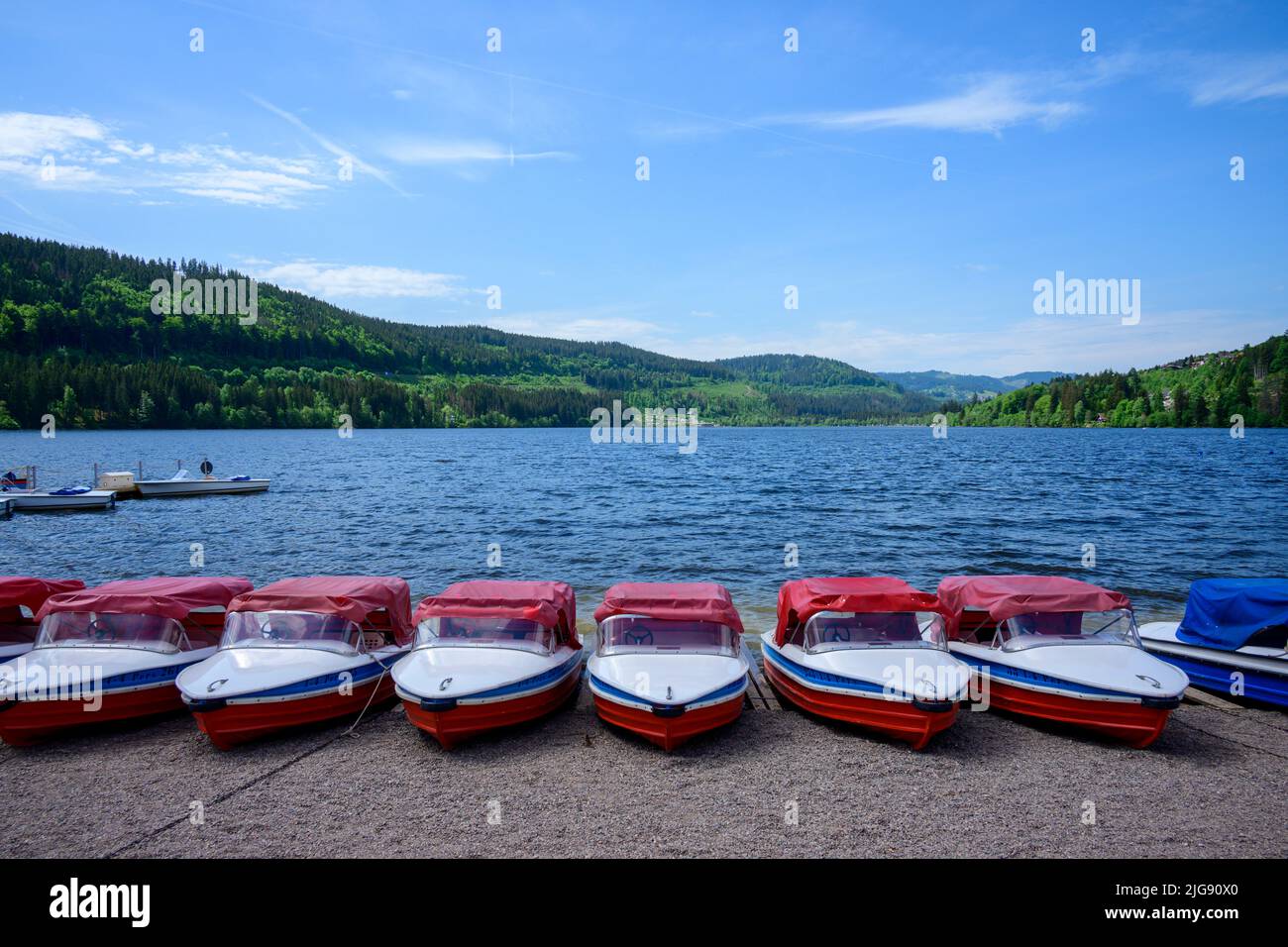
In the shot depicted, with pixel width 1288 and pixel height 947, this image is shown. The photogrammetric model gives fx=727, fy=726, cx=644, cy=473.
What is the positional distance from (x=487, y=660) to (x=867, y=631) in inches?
292

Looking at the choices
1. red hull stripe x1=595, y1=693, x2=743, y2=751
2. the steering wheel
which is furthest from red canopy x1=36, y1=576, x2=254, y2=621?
red hull stripe x1=595, y1=693, x2=743, y2=751

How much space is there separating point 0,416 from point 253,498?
137 meters

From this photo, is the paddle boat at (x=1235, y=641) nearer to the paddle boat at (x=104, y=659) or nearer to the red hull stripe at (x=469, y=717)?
the red hull stripe at (x=469, y=717)

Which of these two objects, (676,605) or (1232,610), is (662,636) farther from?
(1232,610)

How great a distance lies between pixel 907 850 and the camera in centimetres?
957

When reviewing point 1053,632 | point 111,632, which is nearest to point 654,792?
point 1053,632

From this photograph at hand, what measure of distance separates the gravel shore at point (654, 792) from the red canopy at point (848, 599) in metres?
2.15

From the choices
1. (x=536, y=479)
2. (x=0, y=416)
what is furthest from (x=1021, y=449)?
(x=0, y=416)

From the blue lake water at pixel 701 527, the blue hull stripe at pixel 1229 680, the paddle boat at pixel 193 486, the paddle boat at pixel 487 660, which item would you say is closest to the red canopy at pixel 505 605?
the paddle boat at pixel 487 660

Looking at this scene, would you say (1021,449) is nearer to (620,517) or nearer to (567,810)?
(620,517)

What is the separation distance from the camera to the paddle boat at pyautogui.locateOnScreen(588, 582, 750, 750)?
1252 cm

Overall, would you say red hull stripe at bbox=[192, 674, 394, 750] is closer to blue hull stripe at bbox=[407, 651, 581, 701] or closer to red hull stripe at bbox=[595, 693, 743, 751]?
blue hull stripe at bbox=[407, 651, 581, 701]

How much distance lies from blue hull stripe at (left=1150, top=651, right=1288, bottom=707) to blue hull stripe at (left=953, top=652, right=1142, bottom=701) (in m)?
3.59

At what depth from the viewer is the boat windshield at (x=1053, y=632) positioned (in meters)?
14.1
